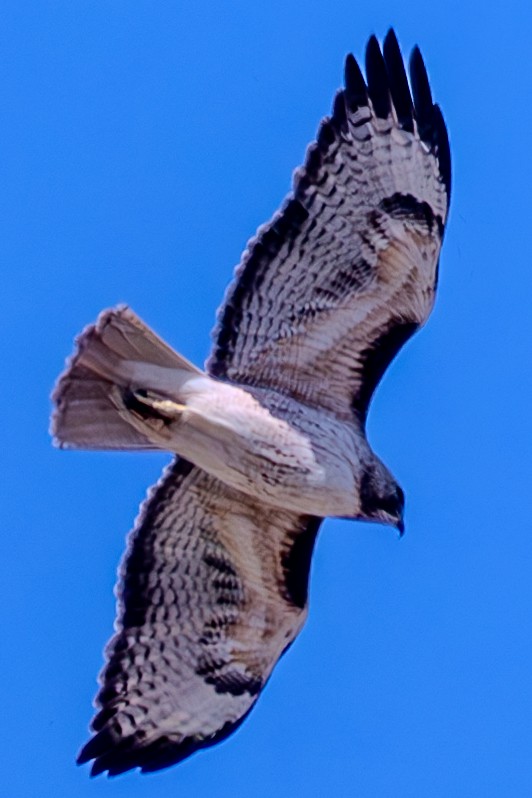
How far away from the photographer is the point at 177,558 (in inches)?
363

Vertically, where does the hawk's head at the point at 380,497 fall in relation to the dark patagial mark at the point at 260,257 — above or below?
below

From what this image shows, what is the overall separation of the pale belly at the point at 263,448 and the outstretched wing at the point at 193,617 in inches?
20.7

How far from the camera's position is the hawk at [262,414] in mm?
8398

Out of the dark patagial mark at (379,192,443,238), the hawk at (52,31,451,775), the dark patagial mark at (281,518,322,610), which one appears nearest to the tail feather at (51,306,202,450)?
the hawk at (52,31,451,775)

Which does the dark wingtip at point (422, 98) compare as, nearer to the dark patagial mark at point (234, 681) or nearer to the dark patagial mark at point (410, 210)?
the dark patagial mark at point (410, 210)

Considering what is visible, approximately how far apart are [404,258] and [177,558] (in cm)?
197

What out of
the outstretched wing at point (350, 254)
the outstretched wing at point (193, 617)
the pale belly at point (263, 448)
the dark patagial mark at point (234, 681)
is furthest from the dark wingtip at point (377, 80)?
the dark patagial mark at point (234, 681)

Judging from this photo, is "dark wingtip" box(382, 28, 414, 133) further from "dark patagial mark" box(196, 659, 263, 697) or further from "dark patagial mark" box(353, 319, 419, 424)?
"dark patagial mark" box(196, 659, 263, 697)

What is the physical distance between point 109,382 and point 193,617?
158 cm

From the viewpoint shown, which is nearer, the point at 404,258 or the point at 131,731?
the point at 404,258

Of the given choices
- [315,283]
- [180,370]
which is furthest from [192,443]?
[315,283]

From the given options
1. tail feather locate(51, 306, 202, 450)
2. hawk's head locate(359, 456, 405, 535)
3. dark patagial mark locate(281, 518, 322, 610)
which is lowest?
dark patagial mark locate(281, 518, 322, 610)

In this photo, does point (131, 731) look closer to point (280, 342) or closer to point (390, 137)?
point (280, 342)

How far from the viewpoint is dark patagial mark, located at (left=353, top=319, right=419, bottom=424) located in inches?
340
